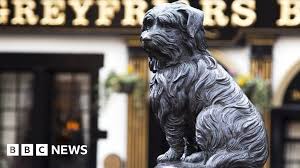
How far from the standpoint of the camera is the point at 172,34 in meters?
4.02

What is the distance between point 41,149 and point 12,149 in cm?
52

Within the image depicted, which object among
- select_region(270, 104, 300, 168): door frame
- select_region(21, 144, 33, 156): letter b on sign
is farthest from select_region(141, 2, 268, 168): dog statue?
select_region(270, 104, 300, 168): door frame

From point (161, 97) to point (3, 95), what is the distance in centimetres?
1037

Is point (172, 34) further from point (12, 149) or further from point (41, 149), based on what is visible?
point (41, 149)

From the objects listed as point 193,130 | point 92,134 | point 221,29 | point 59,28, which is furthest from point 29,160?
point 193,130

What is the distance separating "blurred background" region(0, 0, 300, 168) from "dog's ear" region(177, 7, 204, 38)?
377 inches

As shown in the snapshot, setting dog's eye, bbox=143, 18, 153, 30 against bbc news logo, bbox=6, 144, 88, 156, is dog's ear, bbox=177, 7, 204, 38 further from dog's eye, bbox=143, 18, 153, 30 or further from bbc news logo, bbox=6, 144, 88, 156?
bbc news logo, bbox=6, 144, 88, 156

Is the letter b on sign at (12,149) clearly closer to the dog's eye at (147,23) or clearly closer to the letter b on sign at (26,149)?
the letter b on sign at (26,149)

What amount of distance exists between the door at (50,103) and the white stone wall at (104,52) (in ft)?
0.34

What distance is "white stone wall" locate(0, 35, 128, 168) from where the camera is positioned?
13.9 meters

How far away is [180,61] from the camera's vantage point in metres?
4.04

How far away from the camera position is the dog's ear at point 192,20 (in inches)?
158

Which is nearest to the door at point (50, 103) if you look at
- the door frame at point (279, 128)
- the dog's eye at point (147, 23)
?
the door frame at point (279, 128)

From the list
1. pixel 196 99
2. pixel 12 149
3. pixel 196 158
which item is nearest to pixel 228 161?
pixel 196 158
